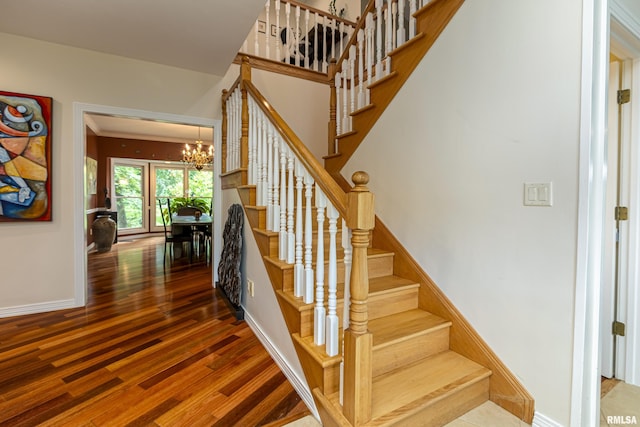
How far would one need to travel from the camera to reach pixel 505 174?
→ 1.61 metres

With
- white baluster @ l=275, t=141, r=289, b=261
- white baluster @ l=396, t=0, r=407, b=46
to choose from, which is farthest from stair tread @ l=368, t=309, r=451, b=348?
white baluster @ l=396, t=0, r=407, b=46

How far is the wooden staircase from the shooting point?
1.41m

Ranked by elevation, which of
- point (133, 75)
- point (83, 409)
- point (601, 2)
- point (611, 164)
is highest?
point (133, 75)

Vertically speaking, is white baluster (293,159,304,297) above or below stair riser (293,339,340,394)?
above

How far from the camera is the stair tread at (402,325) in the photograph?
1669mm

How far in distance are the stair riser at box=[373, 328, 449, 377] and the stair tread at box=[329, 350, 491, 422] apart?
0.03 m

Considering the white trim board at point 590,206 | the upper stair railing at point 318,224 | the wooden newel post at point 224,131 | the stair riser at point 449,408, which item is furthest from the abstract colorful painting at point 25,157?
the white trim board at point 590,206

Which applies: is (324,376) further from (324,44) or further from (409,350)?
(324,44)

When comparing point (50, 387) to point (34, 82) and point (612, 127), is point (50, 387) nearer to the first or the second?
point (34, 82)

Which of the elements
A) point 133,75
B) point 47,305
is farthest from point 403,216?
point 47,305

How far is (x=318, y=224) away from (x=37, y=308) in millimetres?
3133

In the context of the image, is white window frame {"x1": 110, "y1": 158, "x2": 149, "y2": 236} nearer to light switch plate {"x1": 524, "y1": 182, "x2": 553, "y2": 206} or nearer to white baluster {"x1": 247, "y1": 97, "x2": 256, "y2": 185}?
white baluster {"x1": 247, "y1": 97, "x2": 256, "y2": 185}

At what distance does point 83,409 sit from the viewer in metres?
1.59

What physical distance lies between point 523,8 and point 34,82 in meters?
3.88
